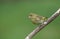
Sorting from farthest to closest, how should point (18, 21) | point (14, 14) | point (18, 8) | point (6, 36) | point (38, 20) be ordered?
point (18, 8) < point (14, 14) < point (18, 21) < point (6, 36) < point (38, 20)

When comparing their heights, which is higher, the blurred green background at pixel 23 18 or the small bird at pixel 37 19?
A: the blurred green background at pixel 23 18

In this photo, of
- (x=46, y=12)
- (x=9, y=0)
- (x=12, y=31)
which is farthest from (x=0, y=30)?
(x=9, y=0)

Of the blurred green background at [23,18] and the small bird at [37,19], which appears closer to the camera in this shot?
the small bird at [37,19]

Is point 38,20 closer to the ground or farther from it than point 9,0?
closer to the ground

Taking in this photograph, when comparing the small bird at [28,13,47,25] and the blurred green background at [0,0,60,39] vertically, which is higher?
the blurred green background at [0,0,60,39]

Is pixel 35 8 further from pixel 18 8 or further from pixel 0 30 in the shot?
pixel 0 30

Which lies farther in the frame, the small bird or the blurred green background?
the blurred green background

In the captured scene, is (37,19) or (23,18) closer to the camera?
(37,19)

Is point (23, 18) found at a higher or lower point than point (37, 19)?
higher
